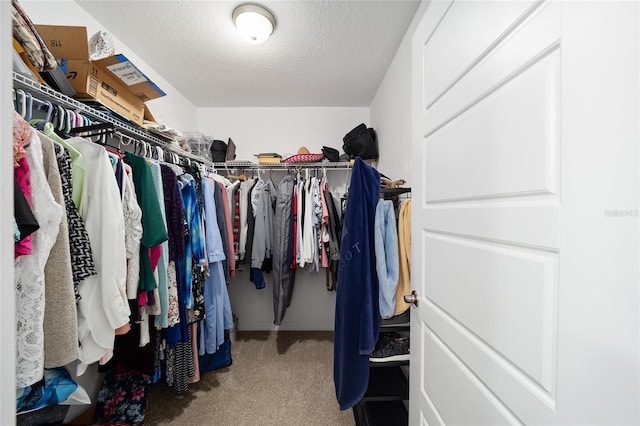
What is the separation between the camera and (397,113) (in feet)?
5.54

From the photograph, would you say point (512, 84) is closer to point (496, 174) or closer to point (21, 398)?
point (496, 174)

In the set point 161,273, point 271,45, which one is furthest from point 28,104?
point 271,45

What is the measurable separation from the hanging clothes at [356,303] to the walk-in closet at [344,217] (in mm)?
10

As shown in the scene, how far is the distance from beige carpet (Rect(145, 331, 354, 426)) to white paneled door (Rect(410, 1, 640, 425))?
0.99 meters

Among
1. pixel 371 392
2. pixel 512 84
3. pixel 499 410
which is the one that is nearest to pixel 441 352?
pixel 499 410

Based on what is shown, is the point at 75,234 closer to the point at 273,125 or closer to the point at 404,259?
the point at 404,259

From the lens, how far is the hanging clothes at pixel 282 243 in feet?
6.53

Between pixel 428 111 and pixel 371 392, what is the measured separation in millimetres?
1398

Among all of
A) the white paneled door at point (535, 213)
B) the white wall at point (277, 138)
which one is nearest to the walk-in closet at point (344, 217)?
the white paneled door at point (535, 213)

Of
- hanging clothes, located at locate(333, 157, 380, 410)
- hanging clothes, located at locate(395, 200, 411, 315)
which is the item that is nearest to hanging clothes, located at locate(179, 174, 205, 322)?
hanging clothes, located at locate(333, 157, 380, 410)

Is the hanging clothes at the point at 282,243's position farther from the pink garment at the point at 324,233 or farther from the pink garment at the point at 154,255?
the pink garment at the point at 154,255

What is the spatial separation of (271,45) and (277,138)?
0.98m

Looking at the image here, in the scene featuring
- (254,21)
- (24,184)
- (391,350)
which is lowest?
(391,350)

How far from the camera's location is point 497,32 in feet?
1.77
